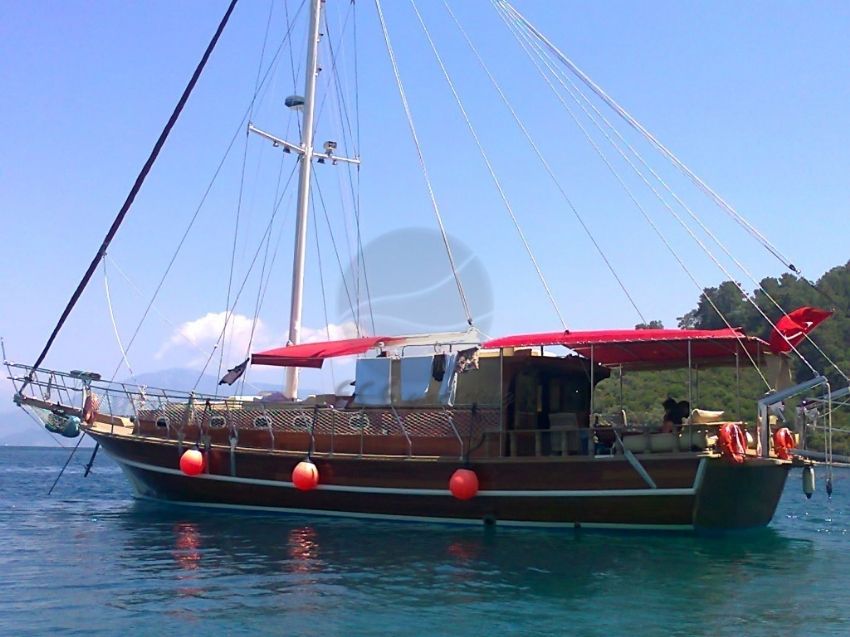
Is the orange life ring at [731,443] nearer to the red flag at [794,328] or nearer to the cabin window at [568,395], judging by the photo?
the red flag at [794,328]

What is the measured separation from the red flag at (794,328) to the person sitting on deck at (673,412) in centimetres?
212

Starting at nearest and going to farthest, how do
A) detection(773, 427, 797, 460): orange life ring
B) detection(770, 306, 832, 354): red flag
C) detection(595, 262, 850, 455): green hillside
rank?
detection(770, 306, 832, 354): red flag
detection(773, 427, 797, 460): orange life ring
detection(595, 262, 850, 455): green hillside

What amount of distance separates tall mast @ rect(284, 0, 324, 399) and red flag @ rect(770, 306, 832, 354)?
1166cm

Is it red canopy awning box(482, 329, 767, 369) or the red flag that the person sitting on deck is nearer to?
red canopy awning box(482, 329, 767, 369)

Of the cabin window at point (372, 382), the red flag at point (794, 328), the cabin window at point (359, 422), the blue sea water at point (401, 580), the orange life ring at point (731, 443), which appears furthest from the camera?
the cabin window at point (372, 382)

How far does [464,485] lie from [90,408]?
452 inches

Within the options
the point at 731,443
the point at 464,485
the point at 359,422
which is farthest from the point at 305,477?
the point at 731,443

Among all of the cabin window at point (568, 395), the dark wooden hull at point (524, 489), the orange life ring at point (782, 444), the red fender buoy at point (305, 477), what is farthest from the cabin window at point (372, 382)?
the orange life ring at point (782, 444)

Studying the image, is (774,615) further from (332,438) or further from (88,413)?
(88,413)

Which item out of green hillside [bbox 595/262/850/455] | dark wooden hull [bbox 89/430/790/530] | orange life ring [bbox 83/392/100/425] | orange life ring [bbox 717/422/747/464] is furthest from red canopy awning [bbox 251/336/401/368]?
green hillside [bbox 595/262/850/455]

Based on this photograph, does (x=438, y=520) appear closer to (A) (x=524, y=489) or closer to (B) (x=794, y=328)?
(A) (x=524, y=489)

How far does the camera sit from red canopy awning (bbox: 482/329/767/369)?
17.7m

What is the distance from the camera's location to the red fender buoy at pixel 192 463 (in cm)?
2122

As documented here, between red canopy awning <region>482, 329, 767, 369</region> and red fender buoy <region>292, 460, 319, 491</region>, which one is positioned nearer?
red canopy awning <region>482, 329, 767, 369</region>
